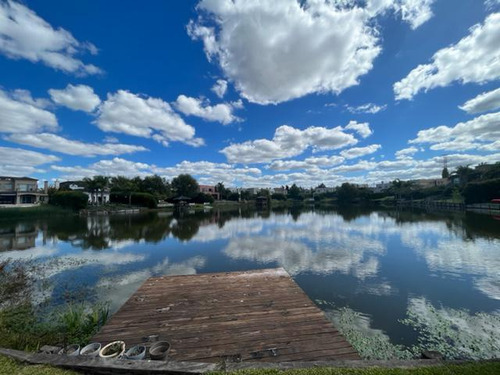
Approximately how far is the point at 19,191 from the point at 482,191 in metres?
82.9

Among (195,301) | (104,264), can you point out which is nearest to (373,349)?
(195,301)

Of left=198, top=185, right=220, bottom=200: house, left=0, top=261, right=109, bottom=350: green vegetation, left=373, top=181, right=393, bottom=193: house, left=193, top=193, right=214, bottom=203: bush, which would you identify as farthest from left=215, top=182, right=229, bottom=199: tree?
left=0, top=261, right=109, bottom=350: green vegetation

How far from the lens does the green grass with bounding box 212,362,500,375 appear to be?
2270 millimetres

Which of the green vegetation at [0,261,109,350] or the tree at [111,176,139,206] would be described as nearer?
the green vegetation at [0,261,109,350]

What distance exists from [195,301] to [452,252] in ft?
41.6

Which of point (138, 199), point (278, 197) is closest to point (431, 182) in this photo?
point (278, 197)

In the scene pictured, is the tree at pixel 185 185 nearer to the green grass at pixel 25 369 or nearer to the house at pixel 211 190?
the house at pixel 211 190

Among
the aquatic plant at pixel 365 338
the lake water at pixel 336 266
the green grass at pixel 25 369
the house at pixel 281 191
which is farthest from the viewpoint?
the house at pixel 281 191

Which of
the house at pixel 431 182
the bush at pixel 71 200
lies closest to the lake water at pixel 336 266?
the bush at pixel 71 200

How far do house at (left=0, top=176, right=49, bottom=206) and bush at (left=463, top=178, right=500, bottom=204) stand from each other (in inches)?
3121

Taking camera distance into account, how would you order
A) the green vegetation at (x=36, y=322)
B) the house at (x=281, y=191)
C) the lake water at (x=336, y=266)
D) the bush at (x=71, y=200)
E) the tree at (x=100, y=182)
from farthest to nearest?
the house at (x=281, y=191), the tree at (x=100, y=182), the bush at (x=71, y=200), the lake water at (x=336, y=266), the green vegetation at (x=36, y=322)

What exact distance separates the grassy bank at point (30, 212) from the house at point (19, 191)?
66.1ft

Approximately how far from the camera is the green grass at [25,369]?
2.41 meters

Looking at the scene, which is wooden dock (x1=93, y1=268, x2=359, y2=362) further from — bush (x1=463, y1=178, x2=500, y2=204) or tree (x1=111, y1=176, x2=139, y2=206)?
bush (x1=463, y1=178, x2=500, y2=204)
